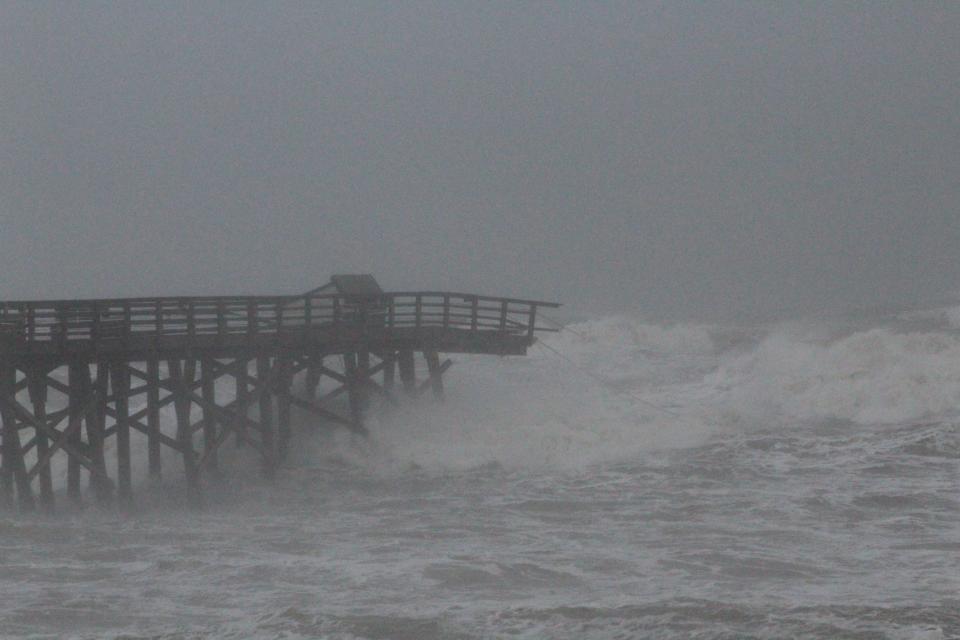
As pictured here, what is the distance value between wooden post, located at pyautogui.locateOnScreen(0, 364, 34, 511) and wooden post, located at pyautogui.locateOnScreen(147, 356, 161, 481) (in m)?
2.09

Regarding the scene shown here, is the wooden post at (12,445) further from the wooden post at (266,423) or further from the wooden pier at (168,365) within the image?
the wooden post at (266,423)

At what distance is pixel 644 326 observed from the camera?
4281 cm

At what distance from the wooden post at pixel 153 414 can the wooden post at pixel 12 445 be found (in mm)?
2094

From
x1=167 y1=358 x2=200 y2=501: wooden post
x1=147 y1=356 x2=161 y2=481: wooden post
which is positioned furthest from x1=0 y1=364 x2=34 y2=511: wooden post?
x1=167 y1=358 x2=200 y2=501: wooden post

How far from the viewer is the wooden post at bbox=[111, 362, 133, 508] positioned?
21250 mm

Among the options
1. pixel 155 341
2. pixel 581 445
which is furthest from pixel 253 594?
pixel 581 445

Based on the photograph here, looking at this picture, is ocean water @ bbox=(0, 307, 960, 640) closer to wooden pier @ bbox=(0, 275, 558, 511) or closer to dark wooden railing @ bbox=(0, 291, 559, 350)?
wooden pier @ bbox=(0, 275, 558, 511)

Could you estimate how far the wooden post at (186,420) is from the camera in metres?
A: 21.4

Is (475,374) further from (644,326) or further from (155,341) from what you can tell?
(644,326)

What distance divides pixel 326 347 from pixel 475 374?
810 cm

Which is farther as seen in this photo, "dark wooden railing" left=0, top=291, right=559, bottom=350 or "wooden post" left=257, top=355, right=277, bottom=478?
"wooden post" left=257, top=355, right=277, bottom=478

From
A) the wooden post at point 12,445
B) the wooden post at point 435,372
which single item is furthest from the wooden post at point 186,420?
A: the wooden post at point 435,372

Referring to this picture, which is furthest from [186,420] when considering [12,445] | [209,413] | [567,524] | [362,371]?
[567,524]

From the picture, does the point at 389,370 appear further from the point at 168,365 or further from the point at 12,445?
the point at 12,445
